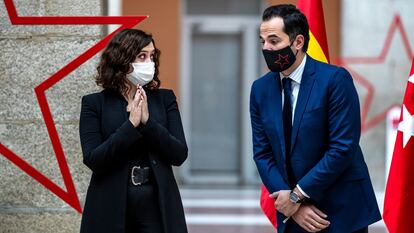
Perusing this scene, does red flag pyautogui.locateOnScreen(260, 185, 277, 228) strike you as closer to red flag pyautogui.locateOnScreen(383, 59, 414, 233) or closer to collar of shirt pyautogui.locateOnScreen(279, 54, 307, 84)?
red flag pyautogui.locateOnScreen(383, 59, 414, 233)

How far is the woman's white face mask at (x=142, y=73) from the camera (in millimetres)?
4102

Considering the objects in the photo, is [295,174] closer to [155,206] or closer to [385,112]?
[155,206]

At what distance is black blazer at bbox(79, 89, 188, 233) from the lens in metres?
4.02

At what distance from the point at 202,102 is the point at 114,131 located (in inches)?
385

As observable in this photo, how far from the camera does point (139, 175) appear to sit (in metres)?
4.10

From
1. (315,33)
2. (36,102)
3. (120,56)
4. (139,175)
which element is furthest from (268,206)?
(36,102)

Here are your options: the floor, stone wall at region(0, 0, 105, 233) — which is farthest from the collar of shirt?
the floor

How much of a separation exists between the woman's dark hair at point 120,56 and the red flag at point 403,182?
1506mm

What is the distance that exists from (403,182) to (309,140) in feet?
3.79

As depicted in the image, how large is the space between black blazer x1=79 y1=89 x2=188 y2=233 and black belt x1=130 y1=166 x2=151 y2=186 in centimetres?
4

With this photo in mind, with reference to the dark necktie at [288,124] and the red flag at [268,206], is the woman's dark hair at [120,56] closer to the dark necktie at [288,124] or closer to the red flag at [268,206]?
the dark necktie at [288,124]

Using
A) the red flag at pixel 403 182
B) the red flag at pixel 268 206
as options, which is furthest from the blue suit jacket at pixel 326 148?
the red flag at pixel 268 206

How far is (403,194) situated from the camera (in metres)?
4.77

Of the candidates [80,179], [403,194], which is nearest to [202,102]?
[80,179]
